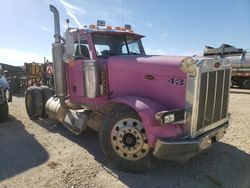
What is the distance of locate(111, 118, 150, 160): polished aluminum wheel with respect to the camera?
387 centimetres

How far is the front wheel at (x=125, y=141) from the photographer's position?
3883mm

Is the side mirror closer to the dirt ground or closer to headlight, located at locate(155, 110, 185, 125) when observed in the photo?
the dirt ground

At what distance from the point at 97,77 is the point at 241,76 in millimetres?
15327

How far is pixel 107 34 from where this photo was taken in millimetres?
5258

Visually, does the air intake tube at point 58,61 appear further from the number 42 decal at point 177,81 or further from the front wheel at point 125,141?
the number 42 decal at point 177,81

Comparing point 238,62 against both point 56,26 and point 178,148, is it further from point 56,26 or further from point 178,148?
point 178,148

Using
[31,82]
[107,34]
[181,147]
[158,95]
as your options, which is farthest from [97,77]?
[31,82]

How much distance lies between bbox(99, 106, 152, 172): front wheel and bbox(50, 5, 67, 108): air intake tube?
195 centimetres

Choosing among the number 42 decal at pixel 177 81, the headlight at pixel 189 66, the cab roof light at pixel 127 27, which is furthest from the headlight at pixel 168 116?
the cab roof light at pixel 127 27

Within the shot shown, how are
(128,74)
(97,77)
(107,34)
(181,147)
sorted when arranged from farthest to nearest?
(107,34) < (97,77) < (128,74) < (181,147)

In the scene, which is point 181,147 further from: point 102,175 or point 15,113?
point 15,113

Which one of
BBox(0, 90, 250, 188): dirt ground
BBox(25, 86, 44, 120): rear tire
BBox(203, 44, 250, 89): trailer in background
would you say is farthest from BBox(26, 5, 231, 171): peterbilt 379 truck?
BBox(203, 44, 250, 89): trailer in background

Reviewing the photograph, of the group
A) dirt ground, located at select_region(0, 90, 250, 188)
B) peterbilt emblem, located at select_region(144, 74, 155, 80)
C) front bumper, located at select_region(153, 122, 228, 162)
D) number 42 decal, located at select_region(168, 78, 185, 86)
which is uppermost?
peterbilt emblem, located at select_region(144, 74, 155, 80)

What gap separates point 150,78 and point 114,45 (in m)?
1.57
